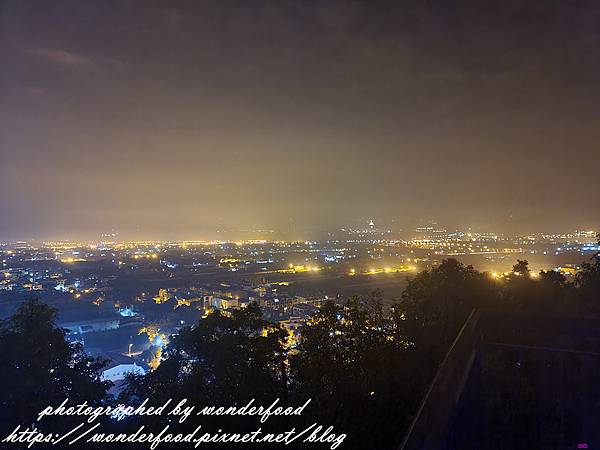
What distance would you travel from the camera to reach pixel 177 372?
775 cm

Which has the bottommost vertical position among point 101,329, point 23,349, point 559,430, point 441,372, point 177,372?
point 101,329

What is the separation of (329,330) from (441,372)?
5.04 metres

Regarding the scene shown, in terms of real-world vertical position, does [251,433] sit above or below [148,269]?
above

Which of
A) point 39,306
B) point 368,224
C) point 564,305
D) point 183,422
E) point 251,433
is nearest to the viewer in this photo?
point 251,433

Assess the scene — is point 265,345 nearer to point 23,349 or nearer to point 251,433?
point 251,433

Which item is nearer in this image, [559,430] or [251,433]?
[559,430]

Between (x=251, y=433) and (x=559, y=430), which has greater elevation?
(x=559, y=430)

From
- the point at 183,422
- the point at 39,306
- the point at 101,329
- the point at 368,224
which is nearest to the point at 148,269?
the point at 101,329

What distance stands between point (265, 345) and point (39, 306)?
14.8 feet

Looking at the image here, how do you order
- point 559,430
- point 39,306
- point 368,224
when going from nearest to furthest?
point 559,430 → point 39,306 → point 368,224

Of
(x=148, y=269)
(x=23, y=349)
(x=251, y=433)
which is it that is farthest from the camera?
(x=148, y=269)

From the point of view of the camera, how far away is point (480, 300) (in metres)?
10.1

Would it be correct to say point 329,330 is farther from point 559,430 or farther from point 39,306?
point 39,306

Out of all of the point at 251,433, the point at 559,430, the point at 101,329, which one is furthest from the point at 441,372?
the point at 101,329
